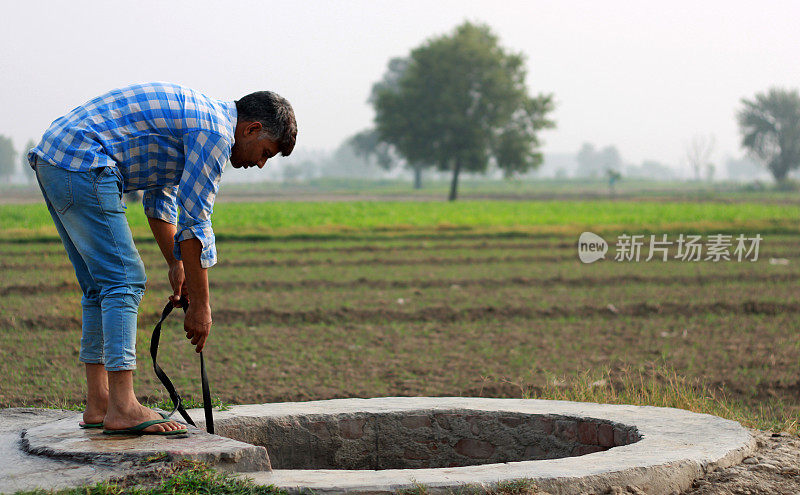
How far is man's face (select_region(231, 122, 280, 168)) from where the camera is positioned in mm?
3584

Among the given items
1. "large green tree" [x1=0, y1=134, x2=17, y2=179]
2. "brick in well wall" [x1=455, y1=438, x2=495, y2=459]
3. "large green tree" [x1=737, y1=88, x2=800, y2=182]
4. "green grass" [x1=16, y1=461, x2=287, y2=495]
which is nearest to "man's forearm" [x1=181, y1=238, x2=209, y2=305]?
"green grass" [x1=16, y1=461, x2=287, y2=495]

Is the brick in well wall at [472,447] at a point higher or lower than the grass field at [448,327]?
higher

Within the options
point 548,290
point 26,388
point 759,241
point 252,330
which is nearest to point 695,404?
point 26,388

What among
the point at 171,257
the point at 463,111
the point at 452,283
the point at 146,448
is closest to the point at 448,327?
the point at 452,283

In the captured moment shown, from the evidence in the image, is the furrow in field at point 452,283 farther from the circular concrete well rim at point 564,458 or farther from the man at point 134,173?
the man at point 134,173

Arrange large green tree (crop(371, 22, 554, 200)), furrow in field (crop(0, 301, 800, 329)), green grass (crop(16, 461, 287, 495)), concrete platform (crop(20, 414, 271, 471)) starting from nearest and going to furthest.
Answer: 1. green grass (crop(16, 461, 287, 495))
2. concrete platform (crop(20, 414, 271, 471))
3. furrow in field (crop(0, 301, 800, 329))
4. large green tree (crop(371, 22, 554, 200))

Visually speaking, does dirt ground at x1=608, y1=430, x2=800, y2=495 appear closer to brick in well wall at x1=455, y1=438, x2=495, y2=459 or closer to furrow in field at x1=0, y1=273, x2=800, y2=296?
brick in well wall at x1=455, y1=438, x2=495, y2=459

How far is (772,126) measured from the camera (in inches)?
3415

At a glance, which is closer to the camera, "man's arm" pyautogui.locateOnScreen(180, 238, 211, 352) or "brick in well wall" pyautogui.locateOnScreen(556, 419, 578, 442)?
"man's arm" pyautogui.locateOnScreen(180, 238, 211, 352)

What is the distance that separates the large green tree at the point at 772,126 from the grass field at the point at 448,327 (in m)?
73.5

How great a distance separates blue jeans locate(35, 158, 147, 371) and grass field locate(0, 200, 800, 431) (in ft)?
7.99

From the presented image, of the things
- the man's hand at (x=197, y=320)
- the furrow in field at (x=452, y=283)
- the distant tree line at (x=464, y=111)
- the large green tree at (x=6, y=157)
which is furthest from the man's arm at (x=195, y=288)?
the large green tree at (x=6, y=157)

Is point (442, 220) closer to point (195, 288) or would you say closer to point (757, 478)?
point (757, 478)

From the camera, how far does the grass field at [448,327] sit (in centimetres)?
639
